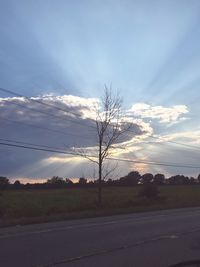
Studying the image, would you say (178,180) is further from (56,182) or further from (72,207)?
(72,207)

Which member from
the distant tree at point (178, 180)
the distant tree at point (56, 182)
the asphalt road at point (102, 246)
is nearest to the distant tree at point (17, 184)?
the distant tree at point (56, 182)

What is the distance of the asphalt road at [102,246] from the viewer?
33.5ft

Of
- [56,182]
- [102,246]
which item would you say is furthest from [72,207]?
[56,182]

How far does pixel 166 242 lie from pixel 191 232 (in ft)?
9.67

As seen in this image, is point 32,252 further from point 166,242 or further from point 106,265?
point 166,242

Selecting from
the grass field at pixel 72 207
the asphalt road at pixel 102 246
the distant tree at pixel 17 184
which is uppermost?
the distant tree at pixel 17 184

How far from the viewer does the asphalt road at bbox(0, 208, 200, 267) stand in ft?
33.5

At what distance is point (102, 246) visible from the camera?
12484mm

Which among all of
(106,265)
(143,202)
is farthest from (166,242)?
(143,202)

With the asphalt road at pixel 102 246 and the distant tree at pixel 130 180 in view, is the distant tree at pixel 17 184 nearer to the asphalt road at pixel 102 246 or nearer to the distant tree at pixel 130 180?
the distant tree at pixel 130 180

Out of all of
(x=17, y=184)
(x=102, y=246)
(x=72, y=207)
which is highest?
(x=17, y=184)

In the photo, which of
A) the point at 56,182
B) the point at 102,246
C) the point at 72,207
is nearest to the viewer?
the point at 102,246

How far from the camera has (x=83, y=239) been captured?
13969 mm

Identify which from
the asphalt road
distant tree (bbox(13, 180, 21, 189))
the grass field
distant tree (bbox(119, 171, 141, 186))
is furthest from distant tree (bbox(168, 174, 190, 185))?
the asphalt road
